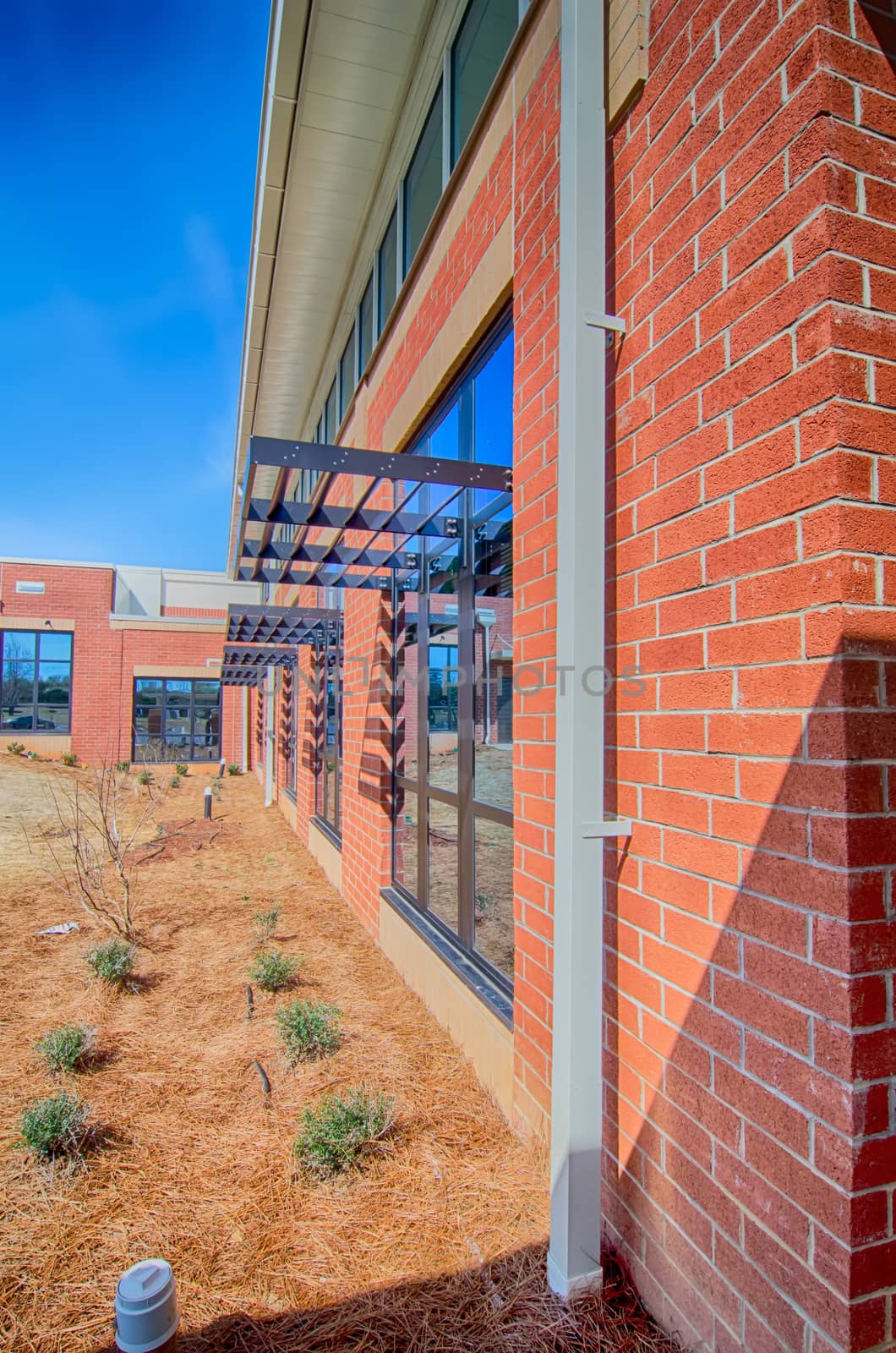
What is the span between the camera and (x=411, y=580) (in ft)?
18.7

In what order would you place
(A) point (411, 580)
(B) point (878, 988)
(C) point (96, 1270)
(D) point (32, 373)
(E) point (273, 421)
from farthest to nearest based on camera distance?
1. (D) point (32, 373)
2. (E) point (273, 421)
3. (A) point (411, 580)
4. (C) point (96, 1270)
5. (B) point (878, 988)

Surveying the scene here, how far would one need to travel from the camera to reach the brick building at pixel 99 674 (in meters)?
22.3

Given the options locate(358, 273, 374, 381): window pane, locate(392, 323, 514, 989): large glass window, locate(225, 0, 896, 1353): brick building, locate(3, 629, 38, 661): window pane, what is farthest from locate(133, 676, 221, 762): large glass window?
locate(225, 0, 896, 1353): brick building

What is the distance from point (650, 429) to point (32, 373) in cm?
3018

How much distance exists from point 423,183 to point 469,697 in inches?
150

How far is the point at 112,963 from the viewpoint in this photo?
5.03 m

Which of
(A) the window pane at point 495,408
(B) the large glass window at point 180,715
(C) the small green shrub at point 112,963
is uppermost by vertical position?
(A) the window pane at point 495,408

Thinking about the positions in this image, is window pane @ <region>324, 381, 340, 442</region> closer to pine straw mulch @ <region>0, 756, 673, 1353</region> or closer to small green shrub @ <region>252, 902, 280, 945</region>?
small green shrub @ <region>252, 902, 280, 945</region>

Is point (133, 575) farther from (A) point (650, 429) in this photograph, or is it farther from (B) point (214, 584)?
(A) point (650, 429)

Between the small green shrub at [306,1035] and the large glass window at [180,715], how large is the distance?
802 inches

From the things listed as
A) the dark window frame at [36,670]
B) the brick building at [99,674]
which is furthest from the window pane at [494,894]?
the dark window frame at [36,670]

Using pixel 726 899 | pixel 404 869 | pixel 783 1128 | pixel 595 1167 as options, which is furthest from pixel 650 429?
pixel 404 869

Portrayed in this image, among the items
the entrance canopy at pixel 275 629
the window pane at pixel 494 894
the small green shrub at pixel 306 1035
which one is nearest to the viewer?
the window pane at pixel 494 894

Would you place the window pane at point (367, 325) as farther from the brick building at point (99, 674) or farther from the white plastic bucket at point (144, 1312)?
the brick building at point (99, 674)
